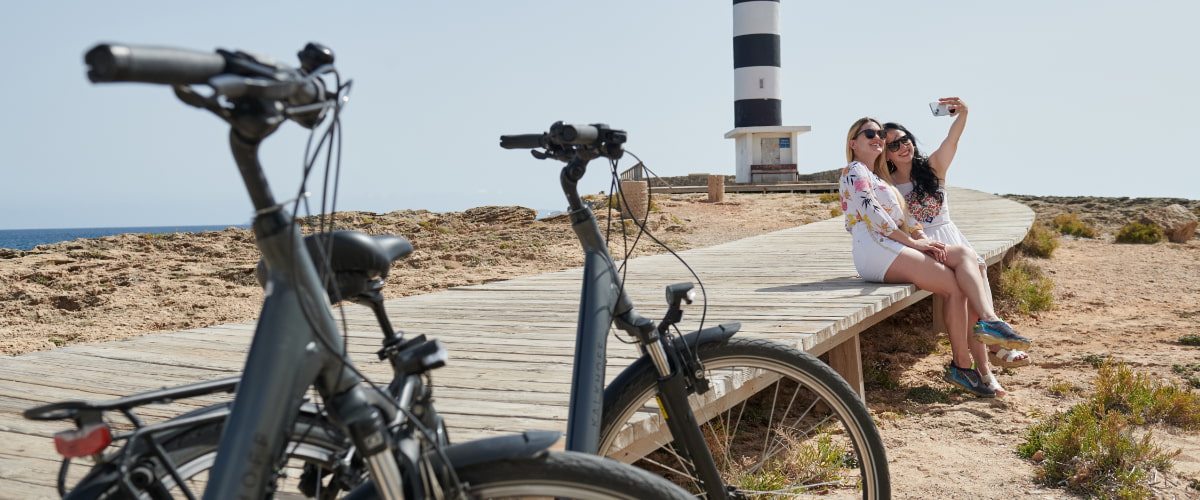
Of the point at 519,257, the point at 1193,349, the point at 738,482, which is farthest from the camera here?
the point at 519,257

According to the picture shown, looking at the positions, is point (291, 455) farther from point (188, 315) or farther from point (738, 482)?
point (188, 315)

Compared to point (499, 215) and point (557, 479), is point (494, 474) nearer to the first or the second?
point (557, 479)

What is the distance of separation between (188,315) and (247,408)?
7.93 metres

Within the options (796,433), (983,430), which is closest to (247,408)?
(796,433)

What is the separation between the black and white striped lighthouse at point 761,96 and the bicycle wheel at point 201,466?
28.6 meters

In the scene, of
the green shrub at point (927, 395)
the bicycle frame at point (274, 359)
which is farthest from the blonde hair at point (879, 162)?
the bicycle frame at point (274, 359)

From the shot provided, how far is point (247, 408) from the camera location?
1.17 m

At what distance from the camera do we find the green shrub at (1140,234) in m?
16.3

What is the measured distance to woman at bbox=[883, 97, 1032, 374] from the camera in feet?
17.9

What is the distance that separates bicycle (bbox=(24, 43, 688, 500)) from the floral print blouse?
13.0 feet

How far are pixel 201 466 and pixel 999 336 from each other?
421 centimetres

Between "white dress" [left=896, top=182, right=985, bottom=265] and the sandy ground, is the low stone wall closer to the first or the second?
the sandy ground

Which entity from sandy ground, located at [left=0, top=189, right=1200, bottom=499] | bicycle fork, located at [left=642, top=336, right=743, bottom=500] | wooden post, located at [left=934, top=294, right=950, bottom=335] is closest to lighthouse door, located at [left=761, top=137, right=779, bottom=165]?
sandy ground, located at [left=0, top=189, right=1200, bottom=499]

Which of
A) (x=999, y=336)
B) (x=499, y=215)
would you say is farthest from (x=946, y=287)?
(x=499, y=215)
